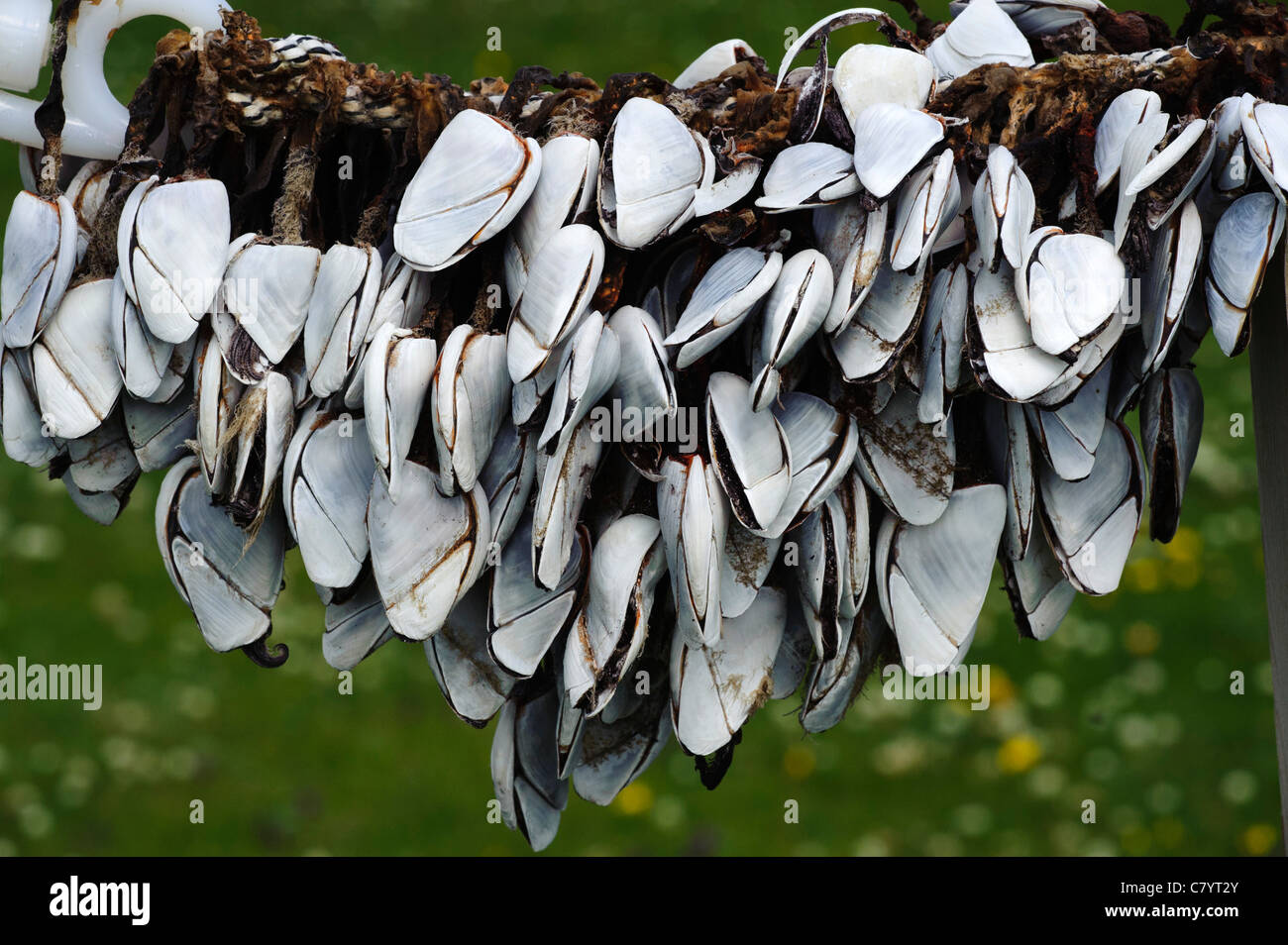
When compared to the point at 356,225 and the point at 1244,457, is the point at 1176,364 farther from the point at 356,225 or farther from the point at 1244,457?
the point at 1244,457

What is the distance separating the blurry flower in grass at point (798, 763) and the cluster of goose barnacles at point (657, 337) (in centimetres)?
49

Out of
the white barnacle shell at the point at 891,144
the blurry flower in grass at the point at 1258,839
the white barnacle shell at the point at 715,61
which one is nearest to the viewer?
the white barnacle shell at the point at 891,144

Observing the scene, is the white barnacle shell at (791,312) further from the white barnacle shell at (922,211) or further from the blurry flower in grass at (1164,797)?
the blurry flower in grass at (1164,797)

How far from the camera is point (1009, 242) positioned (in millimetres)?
337

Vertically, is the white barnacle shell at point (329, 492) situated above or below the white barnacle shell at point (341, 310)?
below

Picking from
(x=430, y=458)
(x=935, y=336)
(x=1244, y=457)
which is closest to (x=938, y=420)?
(x=935, y=336)

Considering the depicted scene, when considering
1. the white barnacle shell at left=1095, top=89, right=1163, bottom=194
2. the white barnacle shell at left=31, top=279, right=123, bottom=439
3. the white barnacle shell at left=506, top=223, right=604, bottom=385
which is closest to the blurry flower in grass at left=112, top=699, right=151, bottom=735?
the white barnacle shell at left=31, top=279, right=123, bottom=439

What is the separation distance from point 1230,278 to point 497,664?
0.26m

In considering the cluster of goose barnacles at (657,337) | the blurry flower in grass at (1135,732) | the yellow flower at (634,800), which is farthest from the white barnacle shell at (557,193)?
the blurry flower in grass at (1135,732)

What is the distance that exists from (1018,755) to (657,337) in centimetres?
65

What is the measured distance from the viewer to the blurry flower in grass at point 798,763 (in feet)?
2.96

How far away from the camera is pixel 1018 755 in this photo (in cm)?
89

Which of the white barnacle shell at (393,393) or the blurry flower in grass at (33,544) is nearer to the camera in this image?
the white barnacle shell at (393,393)

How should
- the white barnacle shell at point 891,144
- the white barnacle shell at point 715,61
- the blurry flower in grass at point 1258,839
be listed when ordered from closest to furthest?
the white barnacle shell at point 891,144
the white barnacle shell at point 715,61
the blurry flower in grass at point 1258,839
